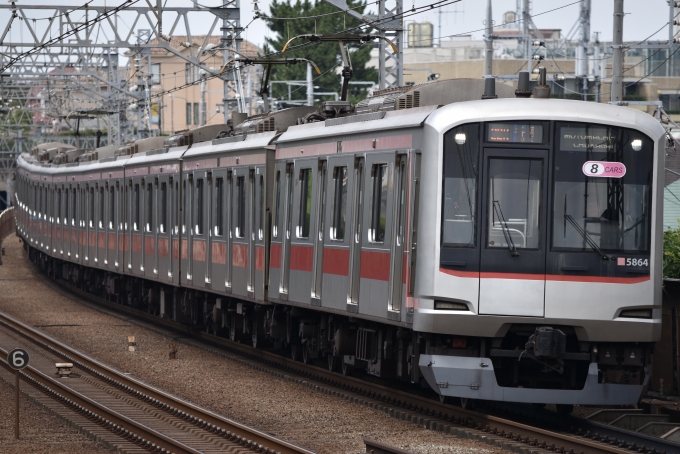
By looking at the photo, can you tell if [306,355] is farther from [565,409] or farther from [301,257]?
[565,409]

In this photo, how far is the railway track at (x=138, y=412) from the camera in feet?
36.0

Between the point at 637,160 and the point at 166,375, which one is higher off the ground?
the point at 637,160

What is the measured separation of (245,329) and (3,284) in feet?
60.0

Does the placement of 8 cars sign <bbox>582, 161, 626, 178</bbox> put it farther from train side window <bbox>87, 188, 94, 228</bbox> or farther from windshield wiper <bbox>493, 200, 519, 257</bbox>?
train side window <bbox>87, 188, 94, 228</bbox>

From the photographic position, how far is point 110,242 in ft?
88.6

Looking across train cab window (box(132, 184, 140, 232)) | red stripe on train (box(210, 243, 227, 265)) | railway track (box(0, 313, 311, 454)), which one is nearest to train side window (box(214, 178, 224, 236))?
red stripe on train (box(210, 243, 227, 265))

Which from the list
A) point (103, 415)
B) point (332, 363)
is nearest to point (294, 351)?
point (332, 363)

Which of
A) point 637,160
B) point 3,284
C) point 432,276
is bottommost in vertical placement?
point 3,284

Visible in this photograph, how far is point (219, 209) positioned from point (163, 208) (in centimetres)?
371

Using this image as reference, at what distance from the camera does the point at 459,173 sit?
37.2ft

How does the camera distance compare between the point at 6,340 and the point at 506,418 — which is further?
the point at 6,340

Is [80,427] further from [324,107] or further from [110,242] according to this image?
[110,242]

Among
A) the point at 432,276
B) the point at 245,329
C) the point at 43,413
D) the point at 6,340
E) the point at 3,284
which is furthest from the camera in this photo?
the point at 3,284

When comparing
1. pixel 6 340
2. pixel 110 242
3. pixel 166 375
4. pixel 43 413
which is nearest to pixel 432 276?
pixel 43 413
